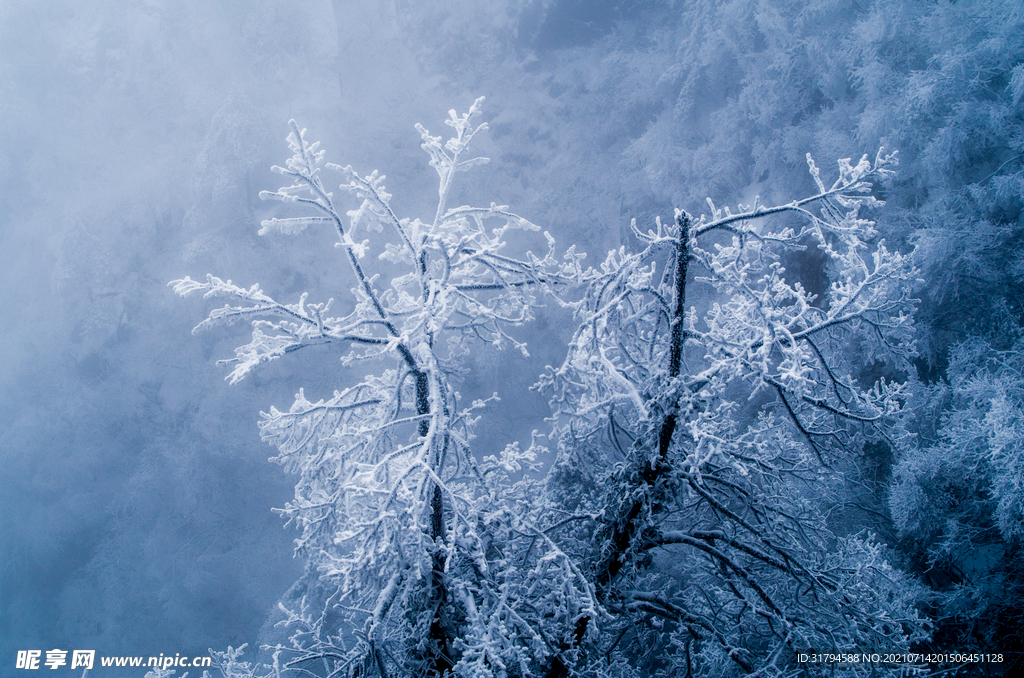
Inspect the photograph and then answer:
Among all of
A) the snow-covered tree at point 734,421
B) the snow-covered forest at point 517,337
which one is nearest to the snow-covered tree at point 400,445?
the snow-covered forest at point 517,337

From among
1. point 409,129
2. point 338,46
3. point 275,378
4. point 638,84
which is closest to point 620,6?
point 638,84

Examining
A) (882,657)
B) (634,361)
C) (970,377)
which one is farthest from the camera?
(970,377)

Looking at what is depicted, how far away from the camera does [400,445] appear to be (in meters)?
2.61

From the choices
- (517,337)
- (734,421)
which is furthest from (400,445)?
(517,337)

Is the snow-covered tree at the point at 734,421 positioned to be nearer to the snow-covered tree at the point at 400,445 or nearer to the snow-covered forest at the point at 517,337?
the snow-covered forest at the point at 517,337

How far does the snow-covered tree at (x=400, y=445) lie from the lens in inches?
82.3

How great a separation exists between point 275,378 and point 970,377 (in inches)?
607

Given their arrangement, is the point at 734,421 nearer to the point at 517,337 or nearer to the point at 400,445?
the point at 400,445

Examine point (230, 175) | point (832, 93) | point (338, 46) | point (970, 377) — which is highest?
point (338, 46)

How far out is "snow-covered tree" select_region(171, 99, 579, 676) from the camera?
2.09m

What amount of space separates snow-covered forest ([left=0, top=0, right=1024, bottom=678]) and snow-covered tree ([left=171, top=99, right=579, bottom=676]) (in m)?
0.03

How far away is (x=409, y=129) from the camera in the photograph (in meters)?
15.6

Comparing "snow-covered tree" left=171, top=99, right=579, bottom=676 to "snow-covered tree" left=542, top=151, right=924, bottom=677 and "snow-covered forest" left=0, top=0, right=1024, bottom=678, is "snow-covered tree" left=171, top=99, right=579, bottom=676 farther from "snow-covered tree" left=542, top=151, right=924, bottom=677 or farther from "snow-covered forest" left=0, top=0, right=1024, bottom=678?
"snow-covered tree" left=542, top=151, right=924, bottom=677

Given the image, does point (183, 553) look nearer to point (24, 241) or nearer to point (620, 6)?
point (24, 241)
